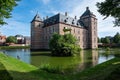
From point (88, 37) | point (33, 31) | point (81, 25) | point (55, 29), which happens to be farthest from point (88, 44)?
point (33, 31)

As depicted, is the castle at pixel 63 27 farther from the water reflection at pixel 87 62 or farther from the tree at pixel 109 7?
the tree at pixel 109 7

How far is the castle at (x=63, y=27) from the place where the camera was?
55.5 meters

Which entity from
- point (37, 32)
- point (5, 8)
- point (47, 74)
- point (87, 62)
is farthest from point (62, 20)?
point (47, 74)

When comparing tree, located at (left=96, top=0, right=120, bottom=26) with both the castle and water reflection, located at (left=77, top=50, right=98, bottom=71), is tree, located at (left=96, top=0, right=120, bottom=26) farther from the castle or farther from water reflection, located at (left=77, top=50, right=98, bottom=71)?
the castle

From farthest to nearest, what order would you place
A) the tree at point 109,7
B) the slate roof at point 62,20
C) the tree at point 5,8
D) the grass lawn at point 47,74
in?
the slate roof at point 62,20
the tree at point 5,8
the tree at point 109,7
the grass lawn at point 47,74

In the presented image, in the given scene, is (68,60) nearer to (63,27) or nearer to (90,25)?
(63,27)

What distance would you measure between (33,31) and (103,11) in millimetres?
54236

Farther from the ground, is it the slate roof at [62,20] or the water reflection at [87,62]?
the slate roof at [62,20]

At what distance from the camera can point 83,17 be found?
221ft

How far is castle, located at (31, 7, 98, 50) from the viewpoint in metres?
55.5

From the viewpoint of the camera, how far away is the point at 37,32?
6100 cm

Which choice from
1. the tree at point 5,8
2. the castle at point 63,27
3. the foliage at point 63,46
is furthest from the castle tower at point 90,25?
the tree at point 5,8

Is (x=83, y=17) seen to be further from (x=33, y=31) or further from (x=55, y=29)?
(x=33, y=31)

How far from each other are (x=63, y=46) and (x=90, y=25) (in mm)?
35920
